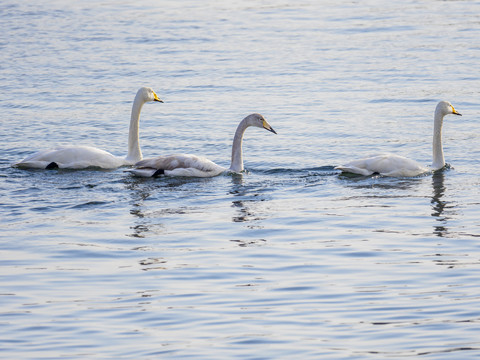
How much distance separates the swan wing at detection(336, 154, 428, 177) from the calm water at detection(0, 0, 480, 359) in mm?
157

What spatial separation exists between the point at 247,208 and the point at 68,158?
368cm

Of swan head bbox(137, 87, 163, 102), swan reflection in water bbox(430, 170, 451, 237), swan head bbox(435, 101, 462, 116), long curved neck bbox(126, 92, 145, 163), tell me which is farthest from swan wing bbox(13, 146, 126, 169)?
swan head bbox(435, 101, 462, 116)

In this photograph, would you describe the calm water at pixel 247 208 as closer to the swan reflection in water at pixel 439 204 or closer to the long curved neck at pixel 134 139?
the swan reflection in water at pixel 439 204

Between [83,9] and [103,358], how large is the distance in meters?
28.7

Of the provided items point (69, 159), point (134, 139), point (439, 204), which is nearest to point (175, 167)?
point (134, 139)

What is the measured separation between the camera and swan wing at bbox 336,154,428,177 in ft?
48.8

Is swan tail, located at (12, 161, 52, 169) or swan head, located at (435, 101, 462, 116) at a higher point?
swan head, located at (435, 101, 462, 116)

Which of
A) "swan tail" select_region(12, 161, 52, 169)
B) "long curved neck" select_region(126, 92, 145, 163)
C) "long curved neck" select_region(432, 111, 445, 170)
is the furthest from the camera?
"long curved neck" select_region(126, 92, 145, 163)

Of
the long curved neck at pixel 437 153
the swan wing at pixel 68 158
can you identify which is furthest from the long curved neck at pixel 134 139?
the long curved neck at pixel 437 153

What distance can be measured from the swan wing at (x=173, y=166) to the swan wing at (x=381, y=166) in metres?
2.18

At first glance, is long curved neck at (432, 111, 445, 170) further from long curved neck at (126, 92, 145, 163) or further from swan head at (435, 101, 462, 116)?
long curved neck at (126, 92, 145, 163)

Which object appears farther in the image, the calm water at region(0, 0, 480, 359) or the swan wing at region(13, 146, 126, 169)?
the swan wing at region(13, 146, 126, 169)

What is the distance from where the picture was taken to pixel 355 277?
999cm

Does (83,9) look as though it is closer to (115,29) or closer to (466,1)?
(115,29)
